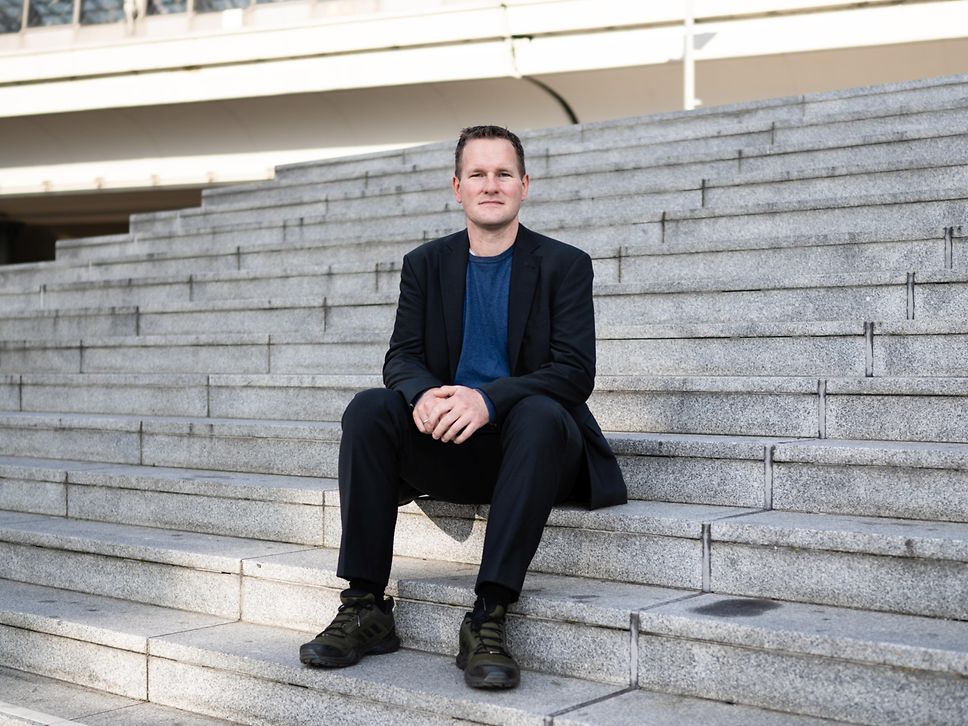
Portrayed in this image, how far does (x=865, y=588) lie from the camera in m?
3.25

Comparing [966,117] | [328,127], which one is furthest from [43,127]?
[966,117]

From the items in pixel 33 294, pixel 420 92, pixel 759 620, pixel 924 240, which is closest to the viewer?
pixel 759 620

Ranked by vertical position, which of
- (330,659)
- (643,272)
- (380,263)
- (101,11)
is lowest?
(330,659)

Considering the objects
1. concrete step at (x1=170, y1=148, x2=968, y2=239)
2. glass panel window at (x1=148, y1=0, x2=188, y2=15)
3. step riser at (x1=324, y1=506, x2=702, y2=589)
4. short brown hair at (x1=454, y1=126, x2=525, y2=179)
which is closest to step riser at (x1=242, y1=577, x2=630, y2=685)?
step riser at (x1=324, y1=506, x2=702, y2=589)

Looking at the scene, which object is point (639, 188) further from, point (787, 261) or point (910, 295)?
point (910, 295)

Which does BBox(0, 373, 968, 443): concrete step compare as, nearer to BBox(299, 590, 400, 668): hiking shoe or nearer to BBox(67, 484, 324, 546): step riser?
BBox(67, 484, 324, 546): step riser

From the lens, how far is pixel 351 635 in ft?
11.5

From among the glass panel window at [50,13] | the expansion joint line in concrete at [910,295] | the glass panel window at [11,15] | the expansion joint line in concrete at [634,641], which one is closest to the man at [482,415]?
the expansion joint line in concrete at [634,641]

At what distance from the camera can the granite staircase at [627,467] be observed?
10.5ft

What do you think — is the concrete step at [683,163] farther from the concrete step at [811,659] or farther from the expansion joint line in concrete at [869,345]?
the concrete step at [811,659]

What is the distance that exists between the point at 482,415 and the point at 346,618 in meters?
0.73

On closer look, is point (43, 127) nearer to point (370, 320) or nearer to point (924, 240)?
point (370, 320)

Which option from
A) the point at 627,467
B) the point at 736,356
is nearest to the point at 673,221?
the point at 736,356

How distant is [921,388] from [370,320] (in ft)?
10.7
